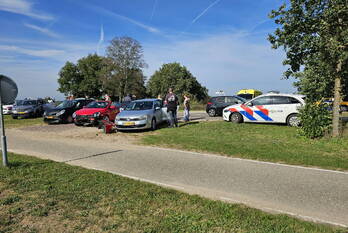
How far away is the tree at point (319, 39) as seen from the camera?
7.88 m

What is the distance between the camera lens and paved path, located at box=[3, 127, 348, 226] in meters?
3.84

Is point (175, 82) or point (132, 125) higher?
point (175, 82)

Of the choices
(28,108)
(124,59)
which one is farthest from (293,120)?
(124,59)

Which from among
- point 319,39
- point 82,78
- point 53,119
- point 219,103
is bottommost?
point 53,119

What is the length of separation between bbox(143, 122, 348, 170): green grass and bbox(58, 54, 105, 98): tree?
55.5m

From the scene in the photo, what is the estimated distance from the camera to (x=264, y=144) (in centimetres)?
833

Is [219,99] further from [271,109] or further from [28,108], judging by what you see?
[28,108]

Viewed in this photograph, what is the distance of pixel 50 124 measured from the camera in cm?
1551

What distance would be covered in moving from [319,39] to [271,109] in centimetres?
447

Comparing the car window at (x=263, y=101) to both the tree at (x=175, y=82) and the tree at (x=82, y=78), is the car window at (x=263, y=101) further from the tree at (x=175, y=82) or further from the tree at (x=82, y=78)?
the tree at (x=82, y=78)

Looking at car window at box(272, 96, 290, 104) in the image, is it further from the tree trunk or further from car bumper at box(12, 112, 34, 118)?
car bumper at box(12, 112, 34, 118)

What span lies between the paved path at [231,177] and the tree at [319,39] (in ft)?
15.4

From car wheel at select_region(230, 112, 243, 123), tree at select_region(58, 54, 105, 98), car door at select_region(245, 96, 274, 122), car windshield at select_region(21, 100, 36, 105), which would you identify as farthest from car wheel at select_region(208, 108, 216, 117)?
tree at select_region(58, 54, 105, 98)

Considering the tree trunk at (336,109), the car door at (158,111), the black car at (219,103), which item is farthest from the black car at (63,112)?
the tree trunk at (336,109)
